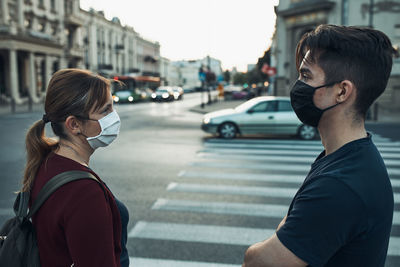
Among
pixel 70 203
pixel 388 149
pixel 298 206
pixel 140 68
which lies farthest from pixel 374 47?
pixel 140 68

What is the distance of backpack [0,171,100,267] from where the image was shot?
5.11 ft

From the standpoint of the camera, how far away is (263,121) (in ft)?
40.9

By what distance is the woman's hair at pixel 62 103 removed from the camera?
1.72m

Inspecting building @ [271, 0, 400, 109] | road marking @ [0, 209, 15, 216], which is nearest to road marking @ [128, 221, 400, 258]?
road marking @ [0, 209, 15, 216]

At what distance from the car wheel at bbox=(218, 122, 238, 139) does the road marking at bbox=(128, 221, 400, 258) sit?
320 inches

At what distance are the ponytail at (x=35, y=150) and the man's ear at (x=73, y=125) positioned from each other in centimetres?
12

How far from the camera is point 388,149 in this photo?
1020 centimetres

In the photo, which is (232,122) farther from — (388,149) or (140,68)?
(140,68)

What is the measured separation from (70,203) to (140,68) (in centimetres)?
7617

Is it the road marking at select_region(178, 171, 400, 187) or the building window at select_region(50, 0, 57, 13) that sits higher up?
the building window at select_region(50, 0, 57, 13)

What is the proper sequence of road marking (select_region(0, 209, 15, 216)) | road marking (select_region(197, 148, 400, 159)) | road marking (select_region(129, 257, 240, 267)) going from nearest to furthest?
road marking (select_region(129, 257, 240, 267)) → road marking (select_region(0, 209, 15, 216)) → road marking (select_region(197, 148, 400, 159))

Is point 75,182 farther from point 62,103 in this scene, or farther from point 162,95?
point 162,95

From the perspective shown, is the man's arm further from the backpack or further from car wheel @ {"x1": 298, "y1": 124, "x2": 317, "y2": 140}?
car wheel @ {"x1": 298, "y1": 124, "x2": 317, "y2": 140}

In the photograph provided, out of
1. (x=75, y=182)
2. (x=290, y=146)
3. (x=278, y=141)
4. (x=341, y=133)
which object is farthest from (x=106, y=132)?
(x=278, y=141)
